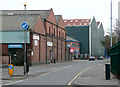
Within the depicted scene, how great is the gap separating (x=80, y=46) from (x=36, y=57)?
59626 millimetres

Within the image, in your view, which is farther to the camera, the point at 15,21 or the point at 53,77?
the point at 15,21

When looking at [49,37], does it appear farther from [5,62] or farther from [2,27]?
[5,62]

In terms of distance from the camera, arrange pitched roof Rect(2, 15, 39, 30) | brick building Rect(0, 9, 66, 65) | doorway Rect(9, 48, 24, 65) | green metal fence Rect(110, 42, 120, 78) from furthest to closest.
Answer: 1. pitched roof Rect(2, 15, 39, 30)
2. doorway Rect(9, 48, 24, 65)
3. brick building Rect(0, 9, 66, 65)
4. green metal fence Rect(110, 42, 120, 78)

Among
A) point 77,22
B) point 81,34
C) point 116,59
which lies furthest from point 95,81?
point 77,22

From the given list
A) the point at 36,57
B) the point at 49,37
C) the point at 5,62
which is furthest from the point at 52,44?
the point at 5,62

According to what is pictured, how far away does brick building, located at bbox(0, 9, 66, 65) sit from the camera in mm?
47000

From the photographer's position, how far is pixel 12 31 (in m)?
47.3

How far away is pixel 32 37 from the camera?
46500mm

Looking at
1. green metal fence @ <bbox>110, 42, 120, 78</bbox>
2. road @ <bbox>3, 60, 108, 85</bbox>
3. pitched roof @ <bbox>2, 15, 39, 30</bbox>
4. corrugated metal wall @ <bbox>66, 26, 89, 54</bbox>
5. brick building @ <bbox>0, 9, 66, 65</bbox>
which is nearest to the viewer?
green metal fence @ <bbox>110, 42, 120, 78</bbox>

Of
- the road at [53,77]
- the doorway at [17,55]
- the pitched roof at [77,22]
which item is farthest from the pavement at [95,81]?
the pitched roof at [77,22]

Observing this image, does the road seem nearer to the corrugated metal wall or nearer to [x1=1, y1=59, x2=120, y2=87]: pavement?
[x1=1, y1=59, x2=120, y2=87]: pavement

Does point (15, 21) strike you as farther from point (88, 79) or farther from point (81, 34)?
point (81, 34)

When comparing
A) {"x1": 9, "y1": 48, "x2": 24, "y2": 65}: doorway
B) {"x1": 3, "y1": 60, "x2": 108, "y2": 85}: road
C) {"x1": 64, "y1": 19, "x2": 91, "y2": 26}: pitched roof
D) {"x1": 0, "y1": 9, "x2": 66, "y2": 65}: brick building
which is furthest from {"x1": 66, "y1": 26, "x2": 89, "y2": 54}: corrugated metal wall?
{"x1": 3, "y1": 60, "x2": 108, "y2": 85}: road

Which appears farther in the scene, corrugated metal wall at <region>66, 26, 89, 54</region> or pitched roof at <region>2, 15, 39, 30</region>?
corrugated metal wall at <region>66, 26, 89, 54</region>
